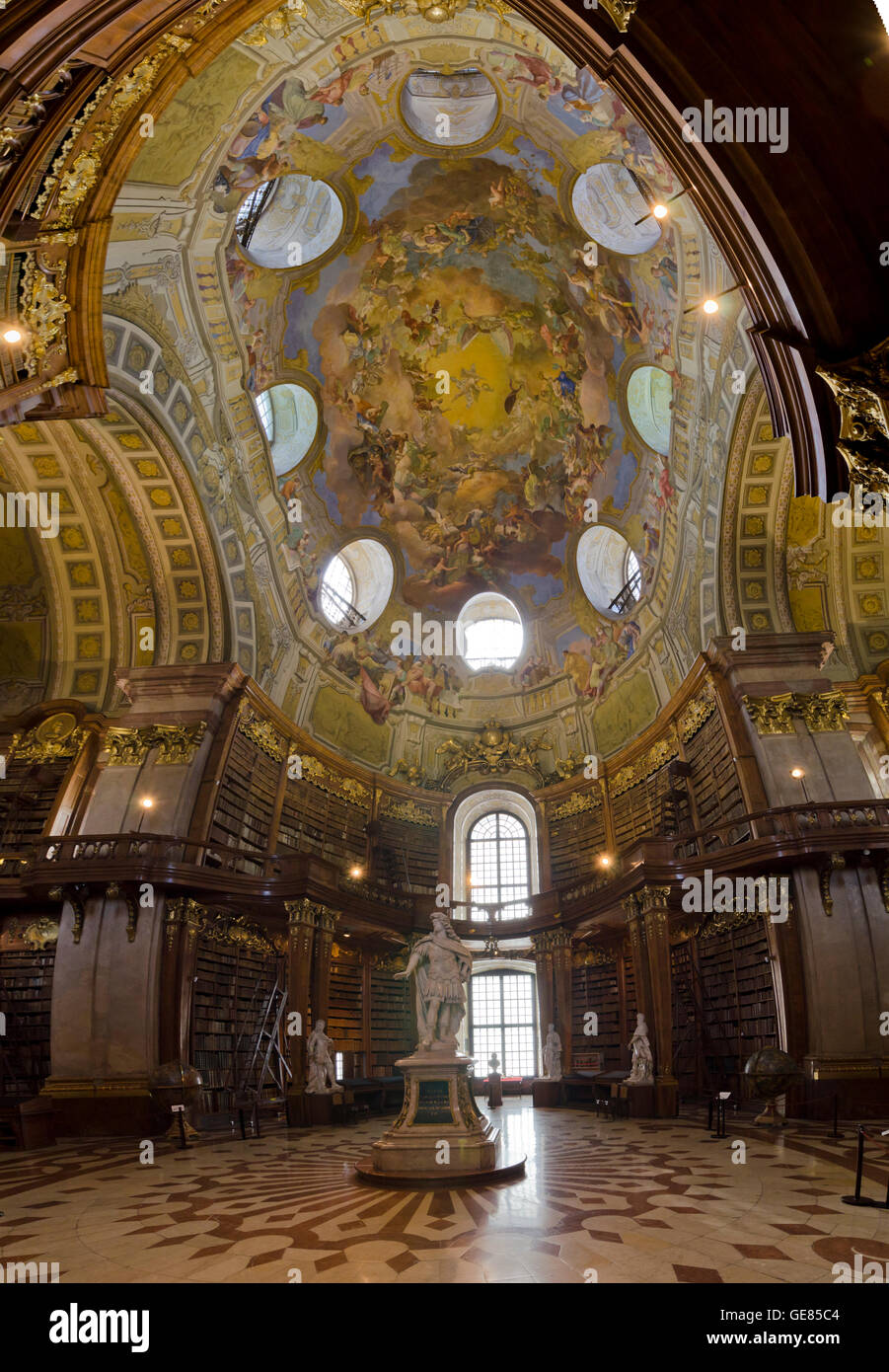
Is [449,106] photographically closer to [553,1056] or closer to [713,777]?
[713,777]

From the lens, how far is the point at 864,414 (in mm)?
5062

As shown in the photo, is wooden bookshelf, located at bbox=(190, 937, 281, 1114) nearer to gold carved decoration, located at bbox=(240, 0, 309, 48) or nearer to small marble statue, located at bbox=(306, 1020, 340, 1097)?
small marble statue, located at bbox=(306, 1020, 340, 1097)

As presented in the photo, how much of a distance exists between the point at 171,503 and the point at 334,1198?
1486 centimetres

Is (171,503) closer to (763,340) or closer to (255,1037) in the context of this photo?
(255,1037)

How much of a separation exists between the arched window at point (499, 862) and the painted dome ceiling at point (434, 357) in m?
2.74

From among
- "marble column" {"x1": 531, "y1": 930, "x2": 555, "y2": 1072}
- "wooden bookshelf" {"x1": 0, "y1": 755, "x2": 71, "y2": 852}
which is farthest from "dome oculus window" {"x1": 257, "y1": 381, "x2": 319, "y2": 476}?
"marble column" {"x1": 531, "y1": 930, "x2": 555, "y2": 1072}

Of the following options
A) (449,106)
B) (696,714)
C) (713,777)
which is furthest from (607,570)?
(449,106)

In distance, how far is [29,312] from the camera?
7.77 meters

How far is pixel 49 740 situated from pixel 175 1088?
27.8 ft

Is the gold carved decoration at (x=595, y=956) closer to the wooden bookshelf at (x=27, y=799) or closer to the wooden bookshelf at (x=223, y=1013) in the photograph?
the wooden bookshelf at (x=223, y=1013)

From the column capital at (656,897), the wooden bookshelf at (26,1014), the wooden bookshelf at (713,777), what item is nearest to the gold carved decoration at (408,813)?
the wooden bookshelf at (713,777)

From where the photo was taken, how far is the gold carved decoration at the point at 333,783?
21.5m
